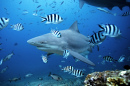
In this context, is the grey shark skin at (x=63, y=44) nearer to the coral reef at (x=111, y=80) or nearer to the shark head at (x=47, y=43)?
the shark head at (x=47, y=43)

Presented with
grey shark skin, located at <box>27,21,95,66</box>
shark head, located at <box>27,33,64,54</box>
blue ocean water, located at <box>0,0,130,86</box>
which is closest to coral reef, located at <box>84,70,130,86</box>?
grey shark skin, located at <box>27,21,95,66</box>

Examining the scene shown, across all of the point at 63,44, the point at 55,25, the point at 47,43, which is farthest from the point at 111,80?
the point at 55,25

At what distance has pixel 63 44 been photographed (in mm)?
5172

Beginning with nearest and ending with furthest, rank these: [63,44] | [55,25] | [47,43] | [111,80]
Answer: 1. [111,80]
2. [47,43]
3. [63,44]
4. [55,25]

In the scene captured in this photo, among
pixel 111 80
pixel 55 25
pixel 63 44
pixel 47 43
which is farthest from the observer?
pixel 55 25

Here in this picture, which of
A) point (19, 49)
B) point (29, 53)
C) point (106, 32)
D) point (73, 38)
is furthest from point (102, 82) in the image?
point (29, 53)

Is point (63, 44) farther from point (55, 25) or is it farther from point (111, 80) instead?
point (55, 25)

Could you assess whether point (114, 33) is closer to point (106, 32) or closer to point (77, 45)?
point (106, 32)

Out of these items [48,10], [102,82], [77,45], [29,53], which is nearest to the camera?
[102,82]

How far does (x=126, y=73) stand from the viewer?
2.04 m

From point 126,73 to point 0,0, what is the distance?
33.1 m

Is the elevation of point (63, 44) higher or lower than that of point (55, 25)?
higher

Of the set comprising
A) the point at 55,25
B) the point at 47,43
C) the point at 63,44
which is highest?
the point at 47,43

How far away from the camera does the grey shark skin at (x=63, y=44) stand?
4437mm
